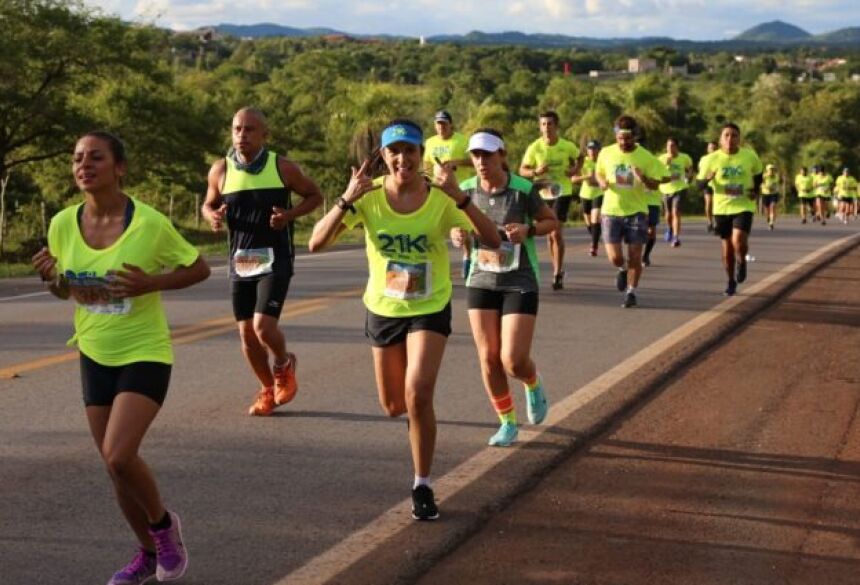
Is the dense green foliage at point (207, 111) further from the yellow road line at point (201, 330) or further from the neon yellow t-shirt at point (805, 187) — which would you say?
the neon yellow t-shirt at point (805, 187)

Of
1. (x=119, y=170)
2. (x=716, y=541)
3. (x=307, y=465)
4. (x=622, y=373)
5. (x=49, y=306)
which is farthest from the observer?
(x=49, y=306)

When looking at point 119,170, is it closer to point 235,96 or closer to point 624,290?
point 624,290

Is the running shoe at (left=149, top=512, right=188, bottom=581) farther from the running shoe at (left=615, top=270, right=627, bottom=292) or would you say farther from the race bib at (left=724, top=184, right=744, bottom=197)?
the race bib at (left=724, top=184, right=744, bottom=197)

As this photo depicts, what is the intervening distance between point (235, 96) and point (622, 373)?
7108 centimetres

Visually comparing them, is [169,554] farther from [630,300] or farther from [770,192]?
[770,192]

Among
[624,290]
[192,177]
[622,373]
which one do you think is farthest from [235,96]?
[622,373]

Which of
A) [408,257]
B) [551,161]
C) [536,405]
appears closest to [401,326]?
[408,257]

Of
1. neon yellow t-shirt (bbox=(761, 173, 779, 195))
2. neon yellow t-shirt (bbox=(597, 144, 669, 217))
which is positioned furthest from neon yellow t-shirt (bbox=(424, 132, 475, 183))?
neon yellow t-shirt (bbox=(761, 173, 779, 195))

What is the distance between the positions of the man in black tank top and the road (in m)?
0.57

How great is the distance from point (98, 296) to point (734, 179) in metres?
12.8

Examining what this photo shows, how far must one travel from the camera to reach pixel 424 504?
6.70m

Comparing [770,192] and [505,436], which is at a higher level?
[505,436]

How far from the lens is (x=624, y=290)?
664 inches

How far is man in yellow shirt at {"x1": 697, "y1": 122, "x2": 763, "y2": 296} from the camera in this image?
17.5m
